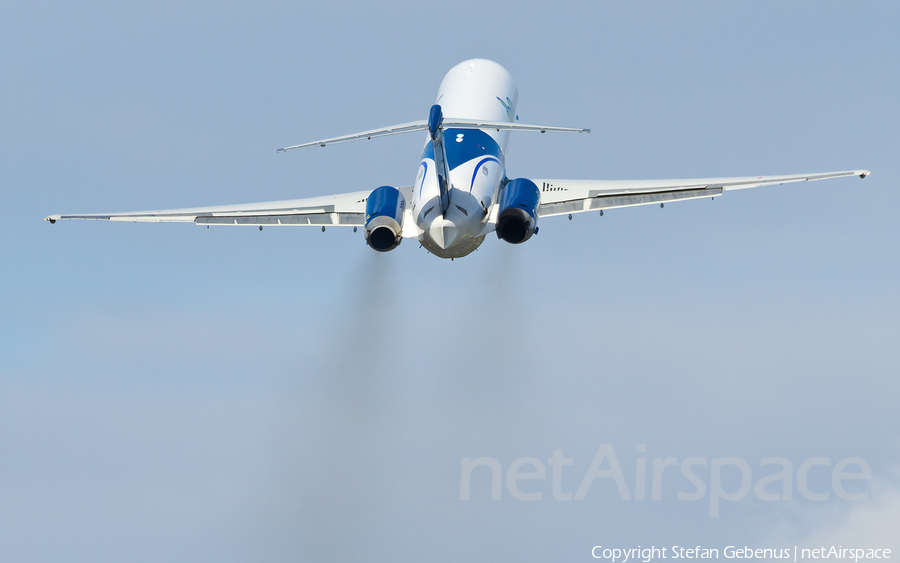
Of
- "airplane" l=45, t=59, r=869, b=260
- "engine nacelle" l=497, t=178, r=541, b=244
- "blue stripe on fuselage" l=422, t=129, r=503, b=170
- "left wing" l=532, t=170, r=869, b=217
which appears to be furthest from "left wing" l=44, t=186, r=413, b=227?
"left wing" l=532, t=170, r=869, b=217

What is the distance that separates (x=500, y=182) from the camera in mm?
51406

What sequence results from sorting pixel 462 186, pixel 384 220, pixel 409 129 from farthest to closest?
1. pixel 462 186
2. pixel 384 220
3. pixel 409 129

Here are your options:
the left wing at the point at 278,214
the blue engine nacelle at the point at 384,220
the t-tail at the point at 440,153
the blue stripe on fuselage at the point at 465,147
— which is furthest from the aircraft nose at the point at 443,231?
the left wing at the point at 278,214

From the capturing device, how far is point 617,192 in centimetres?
5031

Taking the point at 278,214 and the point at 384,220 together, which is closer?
the point at 384,220

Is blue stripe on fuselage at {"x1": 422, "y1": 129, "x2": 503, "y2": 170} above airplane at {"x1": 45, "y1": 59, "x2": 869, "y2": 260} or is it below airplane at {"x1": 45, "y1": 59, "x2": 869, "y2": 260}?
above

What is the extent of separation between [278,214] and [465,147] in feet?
27.1

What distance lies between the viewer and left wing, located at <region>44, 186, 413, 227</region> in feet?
169

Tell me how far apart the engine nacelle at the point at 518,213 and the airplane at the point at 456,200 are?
4 cm

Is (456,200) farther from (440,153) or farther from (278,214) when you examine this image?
(278,214)

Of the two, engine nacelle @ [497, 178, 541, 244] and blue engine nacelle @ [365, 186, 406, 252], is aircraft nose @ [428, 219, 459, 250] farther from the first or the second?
engine nacelle @ [497, 178, 541, 244]

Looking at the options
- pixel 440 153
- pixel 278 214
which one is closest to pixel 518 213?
pixel 440 153

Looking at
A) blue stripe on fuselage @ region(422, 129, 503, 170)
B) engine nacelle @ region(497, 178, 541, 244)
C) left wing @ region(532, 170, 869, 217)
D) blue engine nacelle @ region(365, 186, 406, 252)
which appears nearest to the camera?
blue engine nacelle @ region(365, 186, 406, 252)

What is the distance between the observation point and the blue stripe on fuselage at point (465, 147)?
4981 centimetres
